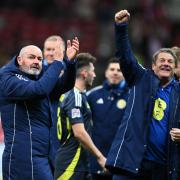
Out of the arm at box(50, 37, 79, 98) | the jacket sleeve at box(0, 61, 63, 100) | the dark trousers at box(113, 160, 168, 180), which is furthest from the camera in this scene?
the arm at box(50, 37, 79, 98)

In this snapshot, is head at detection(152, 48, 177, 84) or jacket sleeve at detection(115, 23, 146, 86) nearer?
jacket sleeve at detection(115, 23, 146, 86)

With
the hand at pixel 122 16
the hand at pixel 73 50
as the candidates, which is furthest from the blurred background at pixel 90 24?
the hand at pixel 122 16

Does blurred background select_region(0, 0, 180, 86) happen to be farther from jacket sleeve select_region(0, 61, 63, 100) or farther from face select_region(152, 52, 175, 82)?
jacket sleeve select_region(0, 61, 63, 100)

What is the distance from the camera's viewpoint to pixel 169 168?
7.04 meters

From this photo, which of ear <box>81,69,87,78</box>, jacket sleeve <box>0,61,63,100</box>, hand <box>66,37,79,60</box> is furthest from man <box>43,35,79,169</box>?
ear <box>81,69,87,78</box>

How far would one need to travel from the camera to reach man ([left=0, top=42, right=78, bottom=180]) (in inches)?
268

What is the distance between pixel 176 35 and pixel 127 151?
1338cm

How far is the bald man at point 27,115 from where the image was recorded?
680cm

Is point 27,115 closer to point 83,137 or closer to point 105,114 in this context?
point 83,137

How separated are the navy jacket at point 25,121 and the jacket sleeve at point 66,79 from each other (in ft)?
1.08

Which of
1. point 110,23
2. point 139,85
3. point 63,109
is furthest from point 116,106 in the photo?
point 110,23

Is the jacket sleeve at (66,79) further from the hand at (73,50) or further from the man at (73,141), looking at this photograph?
the man at (73,141)

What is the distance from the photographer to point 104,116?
30.1 ft

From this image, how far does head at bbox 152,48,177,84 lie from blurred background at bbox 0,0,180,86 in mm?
10749
